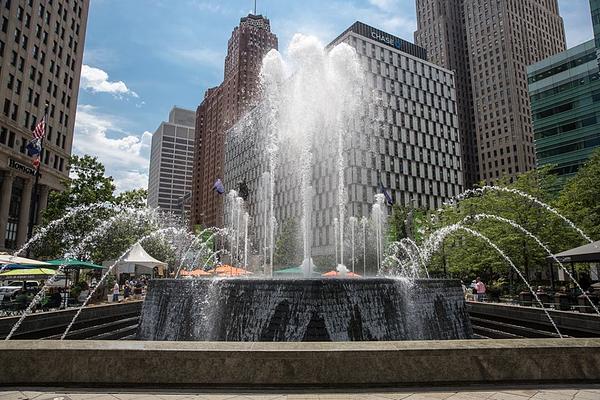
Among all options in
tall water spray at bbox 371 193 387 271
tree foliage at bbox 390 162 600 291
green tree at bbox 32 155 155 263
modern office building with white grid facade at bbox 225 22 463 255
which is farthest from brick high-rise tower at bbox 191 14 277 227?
tree foliage at bbox 390 162 600 291

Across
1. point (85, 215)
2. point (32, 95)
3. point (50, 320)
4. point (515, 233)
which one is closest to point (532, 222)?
point (515, 233)

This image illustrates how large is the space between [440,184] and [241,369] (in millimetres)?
90525

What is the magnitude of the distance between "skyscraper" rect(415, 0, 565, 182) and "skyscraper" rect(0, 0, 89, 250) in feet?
379

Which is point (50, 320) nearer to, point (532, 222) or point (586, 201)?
point (532, 222)

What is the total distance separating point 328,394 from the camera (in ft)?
16.5

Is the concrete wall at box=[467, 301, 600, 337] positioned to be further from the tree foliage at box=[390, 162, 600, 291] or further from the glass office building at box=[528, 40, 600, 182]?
the glass office building at box=[528, 40, 600, 182]

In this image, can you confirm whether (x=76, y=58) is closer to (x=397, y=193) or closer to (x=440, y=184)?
(x=397, y=193)

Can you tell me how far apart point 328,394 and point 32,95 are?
60.8m

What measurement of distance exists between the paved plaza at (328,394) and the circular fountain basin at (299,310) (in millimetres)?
3707

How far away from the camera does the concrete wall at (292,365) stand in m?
5.27

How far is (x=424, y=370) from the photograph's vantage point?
5.38 m

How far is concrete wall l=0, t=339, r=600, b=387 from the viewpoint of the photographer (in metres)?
5.27

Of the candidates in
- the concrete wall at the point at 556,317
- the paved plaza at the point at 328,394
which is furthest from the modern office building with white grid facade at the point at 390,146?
the paved plaza at the point at 328,394

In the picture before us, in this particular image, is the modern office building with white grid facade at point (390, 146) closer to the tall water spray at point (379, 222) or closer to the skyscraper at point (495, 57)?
the tall water spray at point (379, 222)
